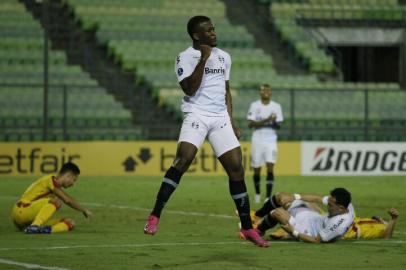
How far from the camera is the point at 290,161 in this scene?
30578 millimetres

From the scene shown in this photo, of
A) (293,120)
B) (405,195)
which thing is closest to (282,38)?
(293,120)

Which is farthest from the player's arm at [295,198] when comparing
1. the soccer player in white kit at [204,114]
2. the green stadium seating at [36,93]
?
the green stadium seating at [36,93]

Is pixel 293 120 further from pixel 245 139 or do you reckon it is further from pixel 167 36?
pixel 167 36

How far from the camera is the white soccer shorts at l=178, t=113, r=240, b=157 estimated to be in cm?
1122

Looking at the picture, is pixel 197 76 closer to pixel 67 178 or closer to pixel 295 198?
pixel 295 198

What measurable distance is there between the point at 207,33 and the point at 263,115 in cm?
1049

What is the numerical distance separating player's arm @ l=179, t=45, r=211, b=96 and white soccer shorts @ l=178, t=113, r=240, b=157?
0.29 m

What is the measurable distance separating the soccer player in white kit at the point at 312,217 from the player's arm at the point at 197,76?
2.42 m

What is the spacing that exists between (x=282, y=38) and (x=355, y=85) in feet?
11.5

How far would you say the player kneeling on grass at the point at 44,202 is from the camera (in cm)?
1393

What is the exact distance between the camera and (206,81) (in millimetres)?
11227

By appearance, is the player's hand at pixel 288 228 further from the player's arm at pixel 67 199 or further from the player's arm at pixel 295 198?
the player's arm at pixel 67 199

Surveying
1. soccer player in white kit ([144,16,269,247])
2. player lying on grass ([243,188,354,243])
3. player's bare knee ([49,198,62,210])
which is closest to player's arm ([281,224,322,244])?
player lying on grass ([243,188,354,243])

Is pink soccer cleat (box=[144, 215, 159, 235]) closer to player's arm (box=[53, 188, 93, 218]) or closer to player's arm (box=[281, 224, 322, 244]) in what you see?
player's arm (box=[281, 224, 322, 244])
